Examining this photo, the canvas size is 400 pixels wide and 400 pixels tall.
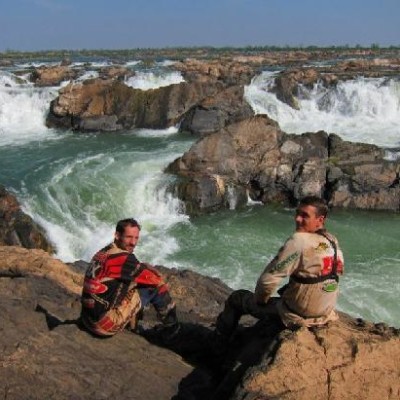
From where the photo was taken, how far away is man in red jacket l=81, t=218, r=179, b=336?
455 cm

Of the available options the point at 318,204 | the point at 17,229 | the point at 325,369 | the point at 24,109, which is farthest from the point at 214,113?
the point at 325,369

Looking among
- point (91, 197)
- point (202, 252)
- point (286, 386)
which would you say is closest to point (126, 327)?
point (286, 386)

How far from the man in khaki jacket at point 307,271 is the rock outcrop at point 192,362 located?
0.15 metres

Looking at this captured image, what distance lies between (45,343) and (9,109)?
2718cm

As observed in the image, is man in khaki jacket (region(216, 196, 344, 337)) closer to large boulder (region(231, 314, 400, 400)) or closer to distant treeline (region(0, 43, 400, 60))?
large boulder (region(231, 314, 400, 400))

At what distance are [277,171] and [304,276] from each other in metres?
13.8

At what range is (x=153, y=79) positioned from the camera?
3538 centimetres

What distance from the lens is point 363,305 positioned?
11.1m

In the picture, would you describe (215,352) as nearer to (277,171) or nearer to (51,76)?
(277,171)

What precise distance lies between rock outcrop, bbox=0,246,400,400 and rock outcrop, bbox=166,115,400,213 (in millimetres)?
11852

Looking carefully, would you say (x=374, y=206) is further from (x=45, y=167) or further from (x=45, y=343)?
(x=45, y=343)

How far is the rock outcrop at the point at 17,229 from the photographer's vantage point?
12.9m

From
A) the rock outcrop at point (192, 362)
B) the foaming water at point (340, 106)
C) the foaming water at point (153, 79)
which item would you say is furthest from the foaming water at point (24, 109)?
the rock outcrop at point (192, 362)


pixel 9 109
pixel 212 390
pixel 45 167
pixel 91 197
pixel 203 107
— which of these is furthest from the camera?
pixel 9 109
